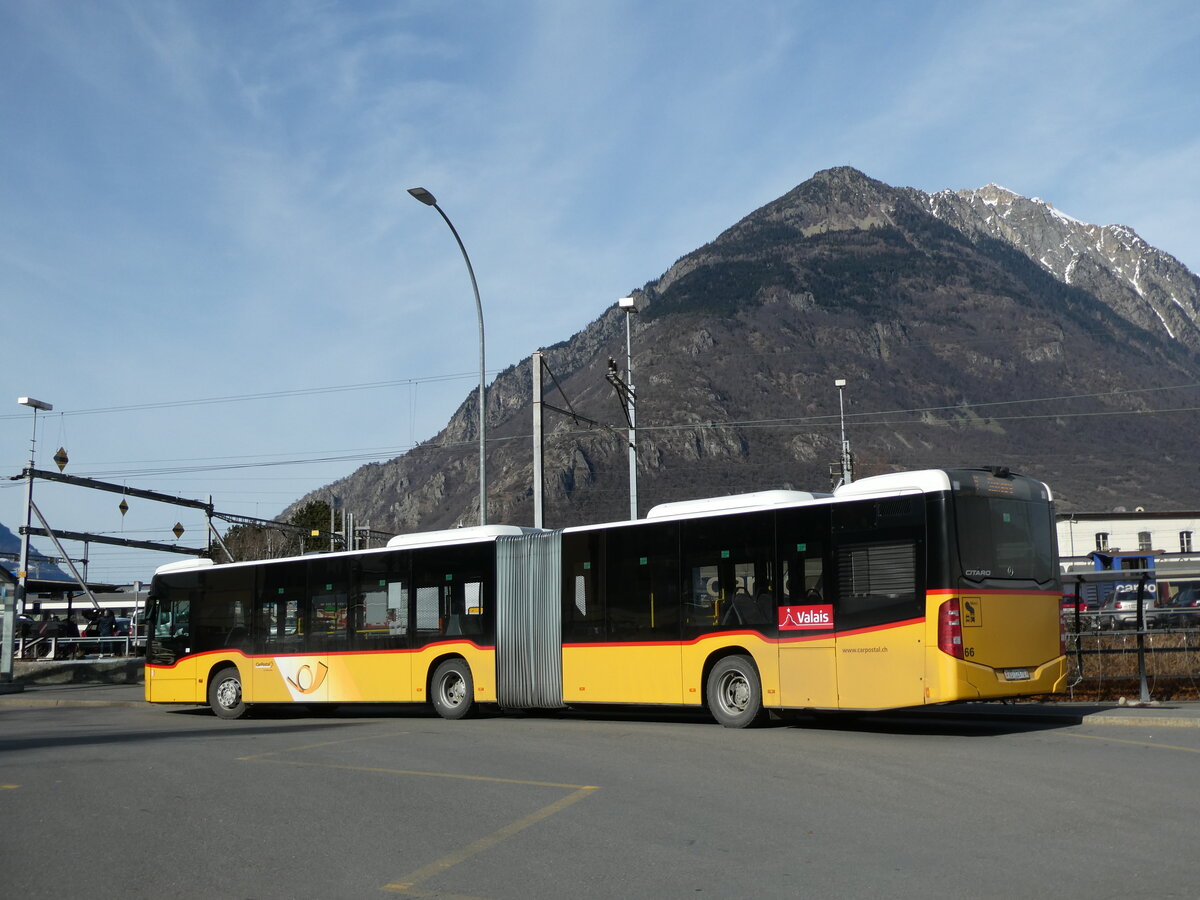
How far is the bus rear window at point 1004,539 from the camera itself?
1441 centimetres

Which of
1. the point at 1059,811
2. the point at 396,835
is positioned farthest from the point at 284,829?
the point at 1059,811

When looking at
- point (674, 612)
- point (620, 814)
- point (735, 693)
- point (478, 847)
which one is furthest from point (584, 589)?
point (478, 847)

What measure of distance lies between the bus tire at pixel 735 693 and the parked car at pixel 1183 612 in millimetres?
6337

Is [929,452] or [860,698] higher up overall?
[929,452]

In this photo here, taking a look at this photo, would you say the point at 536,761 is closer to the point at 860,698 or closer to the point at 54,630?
the point at 860,698

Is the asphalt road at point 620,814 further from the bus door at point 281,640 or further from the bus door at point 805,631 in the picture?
the bus door at point 281,640

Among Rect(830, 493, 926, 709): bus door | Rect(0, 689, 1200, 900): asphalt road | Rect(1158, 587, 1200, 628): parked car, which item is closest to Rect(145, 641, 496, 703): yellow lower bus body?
Rect(0, 689, 1200, 900): asphalt road

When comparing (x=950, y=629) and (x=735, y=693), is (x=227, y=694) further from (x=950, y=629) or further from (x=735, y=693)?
(x=950, y=629)

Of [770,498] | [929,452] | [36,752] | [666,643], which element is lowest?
[36,752]

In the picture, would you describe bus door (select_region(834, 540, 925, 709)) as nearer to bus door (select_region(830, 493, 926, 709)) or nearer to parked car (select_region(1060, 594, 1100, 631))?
bus door (select_region(830, 493, 926, 709))

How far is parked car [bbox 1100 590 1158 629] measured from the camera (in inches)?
→ 726

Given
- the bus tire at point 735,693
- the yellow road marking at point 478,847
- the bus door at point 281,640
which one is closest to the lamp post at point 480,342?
the bus door at point 281,640

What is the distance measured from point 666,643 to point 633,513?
11.4 metres

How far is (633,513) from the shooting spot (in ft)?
92.9
